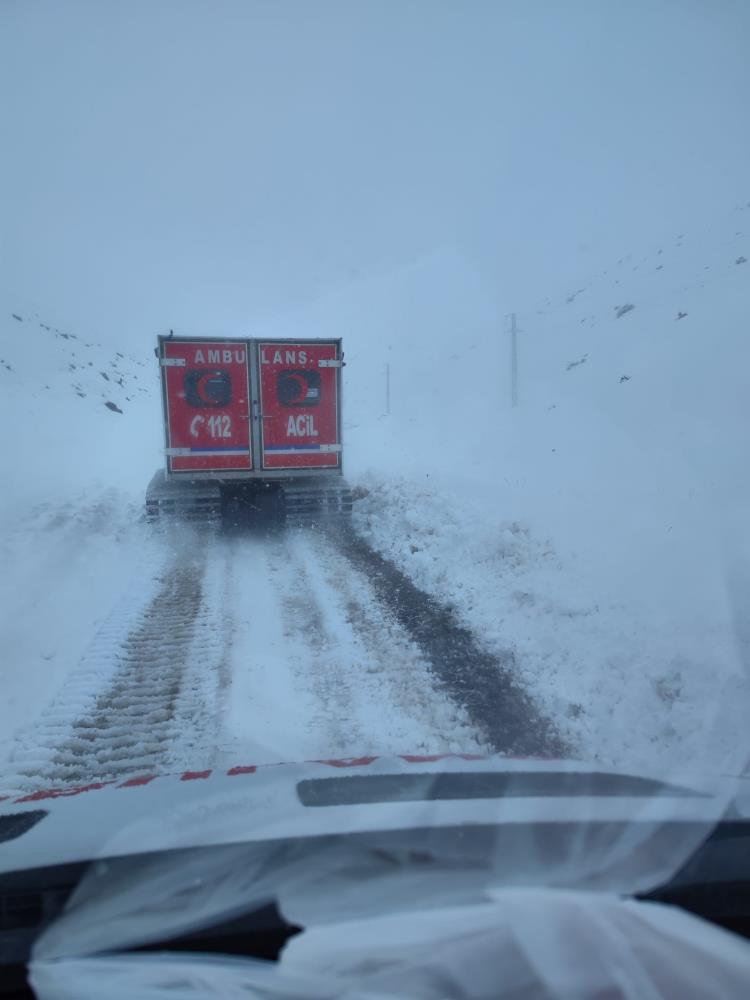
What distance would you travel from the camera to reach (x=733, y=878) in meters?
1.82

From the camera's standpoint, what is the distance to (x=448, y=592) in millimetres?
6613

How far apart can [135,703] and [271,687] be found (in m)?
0.91

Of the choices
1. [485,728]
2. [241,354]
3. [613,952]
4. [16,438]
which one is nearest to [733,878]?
[613,952]

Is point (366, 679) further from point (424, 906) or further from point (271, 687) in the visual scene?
point (424, 906)

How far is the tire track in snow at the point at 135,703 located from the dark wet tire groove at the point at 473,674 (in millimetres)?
1642

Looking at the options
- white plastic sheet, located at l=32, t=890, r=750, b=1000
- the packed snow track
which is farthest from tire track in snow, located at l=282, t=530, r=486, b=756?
white plastic sheet, located at l=32, t=890, r=750, b=1000

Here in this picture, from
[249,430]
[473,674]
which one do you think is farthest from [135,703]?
Result: [249,430]

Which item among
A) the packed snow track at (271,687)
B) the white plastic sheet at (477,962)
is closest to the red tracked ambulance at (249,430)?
the packed snow track at (271,687)

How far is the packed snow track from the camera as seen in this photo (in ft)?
12.8

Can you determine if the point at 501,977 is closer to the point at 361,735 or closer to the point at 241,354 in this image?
the point at 361,735

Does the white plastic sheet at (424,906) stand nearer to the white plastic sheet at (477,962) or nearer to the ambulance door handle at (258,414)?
the white plastic sheet at (477,962)

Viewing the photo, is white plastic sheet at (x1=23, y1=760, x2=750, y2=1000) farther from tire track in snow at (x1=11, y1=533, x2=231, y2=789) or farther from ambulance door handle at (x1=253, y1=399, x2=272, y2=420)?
ambulance door handle at (x1=253, y1=399, x2=272, y2=420)

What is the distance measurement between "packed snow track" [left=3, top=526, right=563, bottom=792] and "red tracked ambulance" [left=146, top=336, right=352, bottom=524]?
294cm

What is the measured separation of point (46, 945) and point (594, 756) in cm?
309
